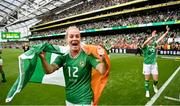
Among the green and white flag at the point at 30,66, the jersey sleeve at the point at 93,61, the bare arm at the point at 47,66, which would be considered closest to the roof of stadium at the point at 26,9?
the green and white flag at the point at 30,66

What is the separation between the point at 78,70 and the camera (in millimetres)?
4812

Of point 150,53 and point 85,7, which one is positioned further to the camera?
point 85,7

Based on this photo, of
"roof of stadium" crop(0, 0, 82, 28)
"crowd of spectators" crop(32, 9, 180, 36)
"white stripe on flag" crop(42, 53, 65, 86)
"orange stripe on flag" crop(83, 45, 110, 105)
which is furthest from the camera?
"roof of stadium" crop(0, 0, 82, 28)

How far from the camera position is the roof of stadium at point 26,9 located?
73.3 metres

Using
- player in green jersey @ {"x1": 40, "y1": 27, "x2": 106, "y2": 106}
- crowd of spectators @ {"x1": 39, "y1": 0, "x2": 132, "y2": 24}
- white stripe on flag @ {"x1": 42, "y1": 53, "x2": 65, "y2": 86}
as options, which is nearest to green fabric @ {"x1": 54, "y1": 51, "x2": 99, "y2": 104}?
player in green jersey @ {"x1": 40, "y1": 27, "x2": 106, "y2": 106}

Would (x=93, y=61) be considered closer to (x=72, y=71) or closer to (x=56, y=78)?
(x=72, y=71)

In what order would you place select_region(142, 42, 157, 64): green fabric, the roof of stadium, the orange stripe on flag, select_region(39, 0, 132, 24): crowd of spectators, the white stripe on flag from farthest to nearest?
the roof of stadium, select_region(39, 0, 132, 24): crowd of spectators, select_region(142, 42, 157, 64): green fabric, the white stripe on flag, the orange stripe on flag

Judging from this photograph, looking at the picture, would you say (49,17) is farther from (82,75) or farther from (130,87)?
(82,75)

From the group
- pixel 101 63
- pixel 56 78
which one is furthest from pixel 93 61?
pixel 56 78

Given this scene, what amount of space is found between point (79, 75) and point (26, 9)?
77627 millimetres

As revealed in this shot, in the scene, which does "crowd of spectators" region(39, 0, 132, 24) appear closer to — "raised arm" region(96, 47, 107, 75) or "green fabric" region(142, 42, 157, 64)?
"green fabric" region(142, 42, 157, 64)

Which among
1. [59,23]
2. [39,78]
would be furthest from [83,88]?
[59,23]

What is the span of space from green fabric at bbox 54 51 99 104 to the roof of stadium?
67460 mm

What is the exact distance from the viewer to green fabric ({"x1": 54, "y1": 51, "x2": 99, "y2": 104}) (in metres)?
4.82
